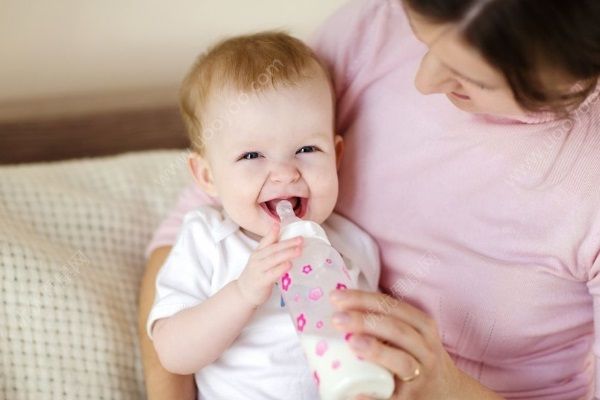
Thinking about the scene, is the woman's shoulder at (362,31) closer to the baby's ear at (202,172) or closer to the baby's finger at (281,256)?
the baby's ear at (202,172)

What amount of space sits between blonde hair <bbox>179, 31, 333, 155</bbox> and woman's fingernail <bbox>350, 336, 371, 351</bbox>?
0.43 m

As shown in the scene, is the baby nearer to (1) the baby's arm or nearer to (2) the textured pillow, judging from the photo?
(1) the baby's arm

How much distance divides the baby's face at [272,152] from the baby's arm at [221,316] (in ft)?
0.28

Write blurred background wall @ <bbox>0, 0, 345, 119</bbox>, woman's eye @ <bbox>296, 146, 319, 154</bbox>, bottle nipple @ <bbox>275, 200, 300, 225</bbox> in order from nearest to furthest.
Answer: bottle nipple @ <bbox>275, 200, 300, 225</bbox>
woman's eye @ <bbox>296, 146, 319, 154</bbox>
blurred background wall @ <bbox>0, 0, 345, 119</bbox>

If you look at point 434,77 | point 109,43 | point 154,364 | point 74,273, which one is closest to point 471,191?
point 434,77

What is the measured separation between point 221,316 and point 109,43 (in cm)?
103

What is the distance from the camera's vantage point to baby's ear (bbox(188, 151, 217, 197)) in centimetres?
119

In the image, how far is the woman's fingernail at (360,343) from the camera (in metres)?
0.81

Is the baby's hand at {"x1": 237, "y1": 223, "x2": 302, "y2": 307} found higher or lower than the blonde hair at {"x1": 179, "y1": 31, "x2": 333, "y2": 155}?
lower

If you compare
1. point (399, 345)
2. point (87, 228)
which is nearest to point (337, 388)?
point (399, 345)

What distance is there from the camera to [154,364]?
3.90ft

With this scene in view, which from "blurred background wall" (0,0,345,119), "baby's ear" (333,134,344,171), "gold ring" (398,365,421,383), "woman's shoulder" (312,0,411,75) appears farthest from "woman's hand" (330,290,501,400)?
"blurred background wall" (0,0,345,119)

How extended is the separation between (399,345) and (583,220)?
1.07ft

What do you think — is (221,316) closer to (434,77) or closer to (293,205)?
(293,205)
